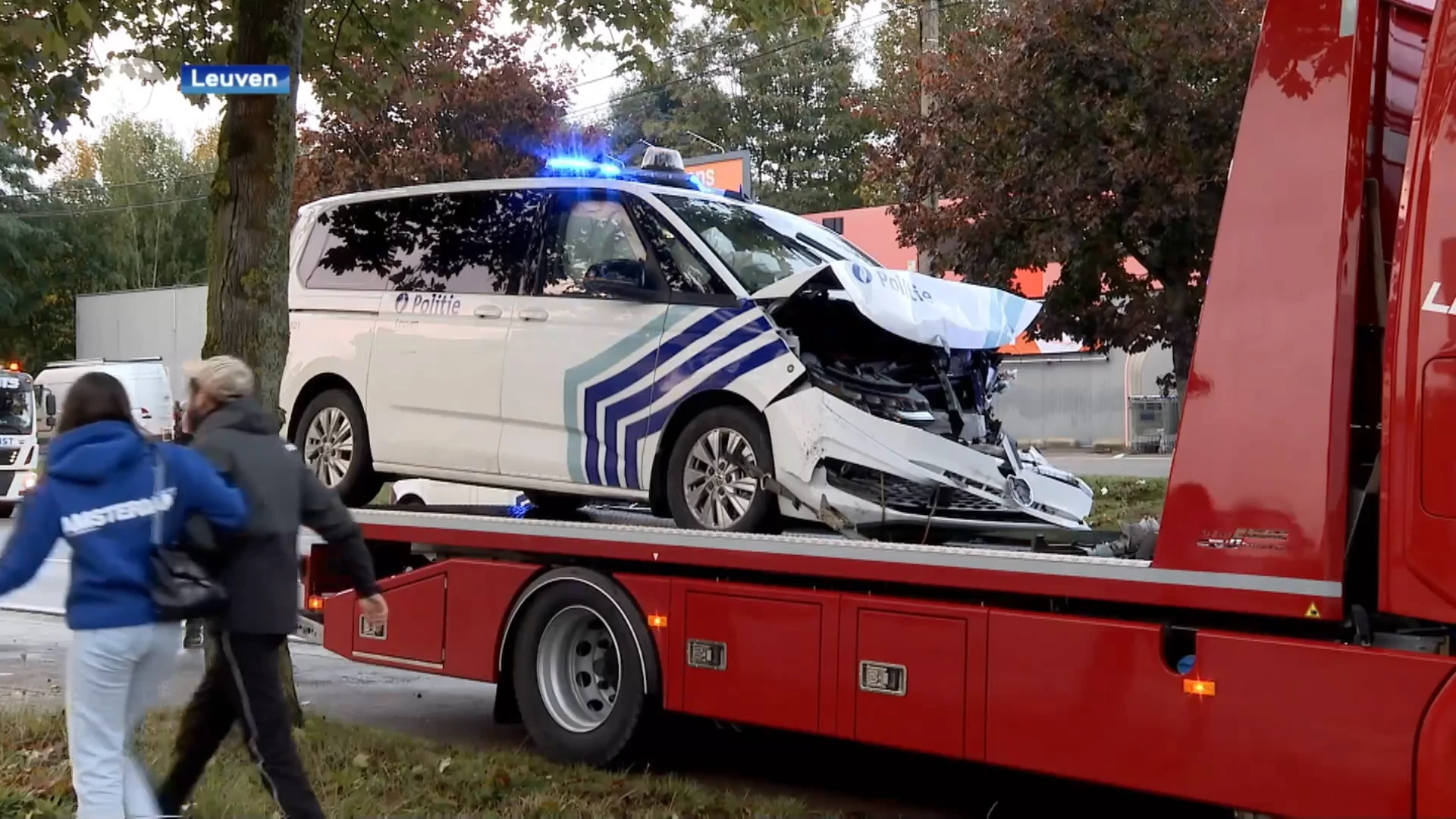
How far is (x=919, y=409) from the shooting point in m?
7.19

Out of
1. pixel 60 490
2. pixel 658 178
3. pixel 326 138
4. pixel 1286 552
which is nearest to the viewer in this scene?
pixel 60 490

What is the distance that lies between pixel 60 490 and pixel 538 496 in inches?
186

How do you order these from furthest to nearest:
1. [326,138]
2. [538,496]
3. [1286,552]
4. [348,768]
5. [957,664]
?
[326,138]
[538,496]
[348,768]
[957,664]
[1286,552]

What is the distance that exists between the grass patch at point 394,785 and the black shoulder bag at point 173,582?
1.33 meters

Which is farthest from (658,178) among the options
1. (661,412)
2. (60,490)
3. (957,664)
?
(60,490)

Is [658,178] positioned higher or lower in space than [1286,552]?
higher

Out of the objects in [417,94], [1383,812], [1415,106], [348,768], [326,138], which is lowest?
[348,768]

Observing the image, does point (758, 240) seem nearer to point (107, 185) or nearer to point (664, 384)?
point (664, 384)

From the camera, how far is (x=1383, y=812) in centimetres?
463

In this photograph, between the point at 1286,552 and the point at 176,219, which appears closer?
the point at 1286,552

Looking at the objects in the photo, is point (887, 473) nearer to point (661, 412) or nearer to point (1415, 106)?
point (661, 412)

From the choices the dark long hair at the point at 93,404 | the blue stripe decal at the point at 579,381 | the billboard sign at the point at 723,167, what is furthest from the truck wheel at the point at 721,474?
the billboard sign at the point at 723,167

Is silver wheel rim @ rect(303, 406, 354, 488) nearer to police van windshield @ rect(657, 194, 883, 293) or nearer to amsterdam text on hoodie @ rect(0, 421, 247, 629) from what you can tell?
police van windshield @ rect(657, 194, 883, 293)

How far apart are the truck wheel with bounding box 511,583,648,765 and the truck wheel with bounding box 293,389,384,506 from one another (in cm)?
166
